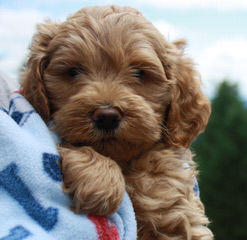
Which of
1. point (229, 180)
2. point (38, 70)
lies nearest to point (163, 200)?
point (38, 70)

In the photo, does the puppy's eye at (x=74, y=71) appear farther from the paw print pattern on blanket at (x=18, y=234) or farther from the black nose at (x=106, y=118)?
the paw print pattern on blanket at (x=18, y=234)

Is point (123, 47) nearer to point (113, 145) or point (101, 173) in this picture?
point (113, 145)

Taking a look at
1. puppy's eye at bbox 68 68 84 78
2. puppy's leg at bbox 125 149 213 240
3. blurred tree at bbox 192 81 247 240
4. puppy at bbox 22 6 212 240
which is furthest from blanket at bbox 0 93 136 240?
blurred tree at bbox 192 81 247 240

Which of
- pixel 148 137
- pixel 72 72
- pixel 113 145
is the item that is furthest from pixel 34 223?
pixel 72 72

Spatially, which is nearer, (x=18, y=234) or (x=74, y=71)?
(x=18, y=234)

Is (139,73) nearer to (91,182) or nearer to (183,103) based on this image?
(183,103)

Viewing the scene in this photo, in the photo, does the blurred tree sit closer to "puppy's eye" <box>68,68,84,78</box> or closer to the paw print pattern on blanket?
"puppy's eye" <box>68,68,84,78</box>

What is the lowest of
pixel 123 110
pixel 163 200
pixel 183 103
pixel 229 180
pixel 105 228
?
pixel 229 180
